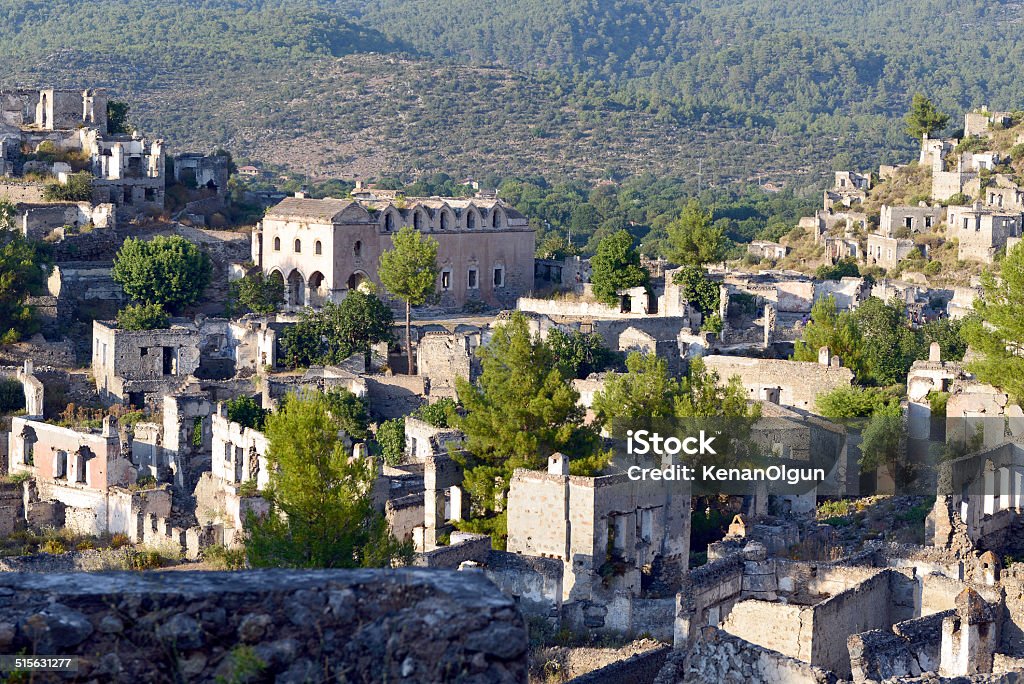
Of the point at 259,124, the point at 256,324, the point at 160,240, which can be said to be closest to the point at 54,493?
the point at 256,324

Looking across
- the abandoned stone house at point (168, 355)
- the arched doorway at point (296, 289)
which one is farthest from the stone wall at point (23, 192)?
the abandoned stone house at point (168, 355)

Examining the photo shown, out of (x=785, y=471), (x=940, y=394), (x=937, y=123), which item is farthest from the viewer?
(x=937, y=123)

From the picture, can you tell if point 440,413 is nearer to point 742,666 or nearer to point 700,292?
point 700,292

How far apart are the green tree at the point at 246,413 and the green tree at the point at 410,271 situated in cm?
593

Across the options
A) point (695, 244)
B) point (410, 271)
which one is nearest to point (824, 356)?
point (410, 271)

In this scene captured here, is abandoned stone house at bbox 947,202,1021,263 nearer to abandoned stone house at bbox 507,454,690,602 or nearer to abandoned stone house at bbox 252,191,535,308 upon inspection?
abandoned stone house at bbox 252,191,535,308

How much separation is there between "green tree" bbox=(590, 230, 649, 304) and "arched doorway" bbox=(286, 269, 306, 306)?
6.49m

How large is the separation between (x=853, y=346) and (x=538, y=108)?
88.8 m

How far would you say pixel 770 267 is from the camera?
65.8 m

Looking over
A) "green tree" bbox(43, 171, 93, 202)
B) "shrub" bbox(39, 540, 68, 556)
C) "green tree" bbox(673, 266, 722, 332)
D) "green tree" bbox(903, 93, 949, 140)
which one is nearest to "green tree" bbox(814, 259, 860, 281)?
"green tree" bbox(673, 266, 722, 332)

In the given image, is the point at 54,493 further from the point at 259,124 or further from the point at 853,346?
the point at 259,124

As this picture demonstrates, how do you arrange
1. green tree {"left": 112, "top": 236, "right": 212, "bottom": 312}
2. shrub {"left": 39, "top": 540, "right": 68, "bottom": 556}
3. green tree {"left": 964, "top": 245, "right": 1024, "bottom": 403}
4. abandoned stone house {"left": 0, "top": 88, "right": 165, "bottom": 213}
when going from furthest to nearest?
abandoned stone house {"left": 0, "top": 88, "right": 165, "bottom": 213}, green tree {"left": 112, "top": 236, "right": 212, "bottom": 312}, green tree {"left": 964, "top": 245, "right": 1024, "bottom": 403}, shrub {"left": 39, "top": 540, "right": 68, "bottom": 556}

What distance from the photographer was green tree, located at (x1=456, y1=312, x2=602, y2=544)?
977 inches

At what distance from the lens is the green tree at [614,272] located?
42062 mm
